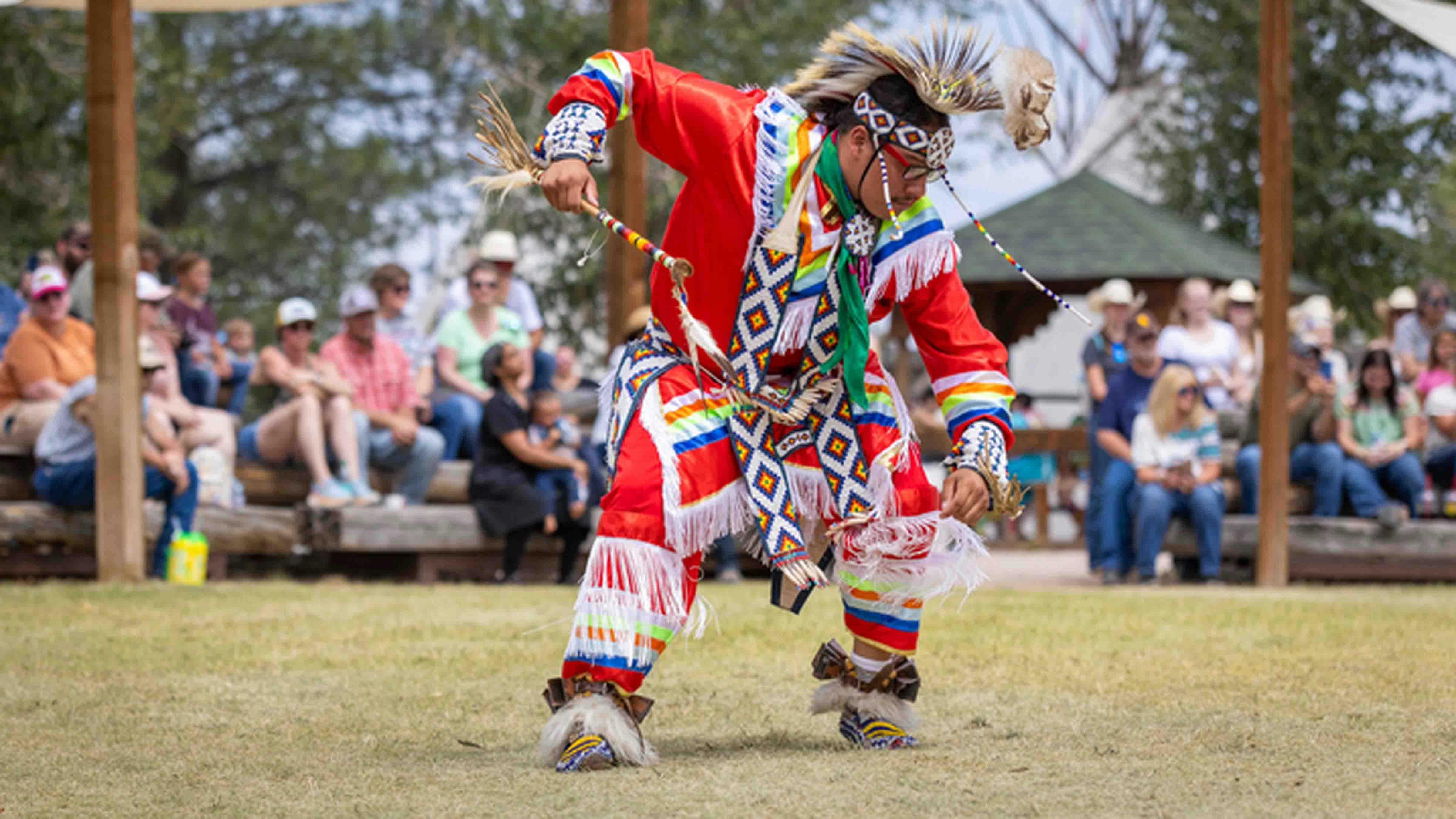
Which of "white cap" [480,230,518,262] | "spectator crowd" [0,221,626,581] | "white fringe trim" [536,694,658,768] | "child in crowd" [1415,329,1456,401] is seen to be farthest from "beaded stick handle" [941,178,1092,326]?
"child in crowd" [1415,329,1456,401]

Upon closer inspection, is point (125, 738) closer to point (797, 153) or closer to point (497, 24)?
point (797, 153)

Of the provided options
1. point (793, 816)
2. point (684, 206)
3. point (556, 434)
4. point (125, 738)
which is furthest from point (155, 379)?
point (793, 816)

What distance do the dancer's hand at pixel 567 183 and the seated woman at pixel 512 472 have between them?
508cm

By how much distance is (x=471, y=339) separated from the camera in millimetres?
9875

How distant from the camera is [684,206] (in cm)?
407

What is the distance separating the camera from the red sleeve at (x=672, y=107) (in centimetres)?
396

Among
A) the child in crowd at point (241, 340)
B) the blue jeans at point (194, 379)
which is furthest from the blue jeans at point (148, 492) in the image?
the child in crowd at point (241, 340)

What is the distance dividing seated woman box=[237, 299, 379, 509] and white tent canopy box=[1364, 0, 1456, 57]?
18.6 feet

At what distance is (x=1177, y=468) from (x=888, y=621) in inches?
217

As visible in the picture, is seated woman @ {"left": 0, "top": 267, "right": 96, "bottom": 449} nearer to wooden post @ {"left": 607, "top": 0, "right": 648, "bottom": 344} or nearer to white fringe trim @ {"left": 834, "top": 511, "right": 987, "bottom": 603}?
wooden post @ {"left": 607, "top": 0, "right": 648, "bottom": 344}

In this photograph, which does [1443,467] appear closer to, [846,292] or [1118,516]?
[1118,516]

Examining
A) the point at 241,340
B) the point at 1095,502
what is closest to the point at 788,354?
the point at 1095,502

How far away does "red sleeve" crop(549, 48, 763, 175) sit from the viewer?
396 centimetres

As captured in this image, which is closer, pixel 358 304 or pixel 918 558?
pixel 918 558
